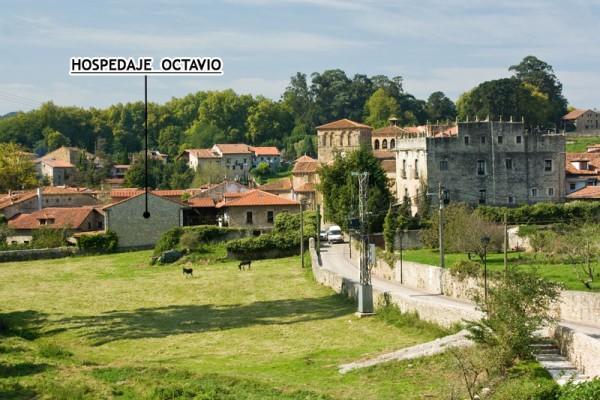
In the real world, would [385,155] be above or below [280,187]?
above

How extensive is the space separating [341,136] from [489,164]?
37866mm

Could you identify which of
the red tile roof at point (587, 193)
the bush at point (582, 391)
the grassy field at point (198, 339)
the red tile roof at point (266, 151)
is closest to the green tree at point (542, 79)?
the red tile roof at point (266, 151)

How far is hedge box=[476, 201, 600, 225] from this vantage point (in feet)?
218

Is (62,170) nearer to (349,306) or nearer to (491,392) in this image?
(349,306)

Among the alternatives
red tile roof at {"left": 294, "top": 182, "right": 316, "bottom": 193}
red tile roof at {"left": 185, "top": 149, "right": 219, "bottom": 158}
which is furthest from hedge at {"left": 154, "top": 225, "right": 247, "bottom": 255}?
red tile roof at {"left": 185, "top": 149, "right": 219, "bottom": 158}

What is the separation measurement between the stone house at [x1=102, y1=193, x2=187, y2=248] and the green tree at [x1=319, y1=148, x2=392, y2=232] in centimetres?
1227

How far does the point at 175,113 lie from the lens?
185875 mm

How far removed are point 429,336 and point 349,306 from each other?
374 inches

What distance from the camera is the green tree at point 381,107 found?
15325cm

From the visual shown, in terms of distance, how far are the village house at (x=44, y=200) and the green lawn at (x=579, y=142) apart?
201 feet

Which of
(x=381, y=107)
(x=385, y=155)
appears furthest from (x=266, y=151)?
(x=385, y=155)

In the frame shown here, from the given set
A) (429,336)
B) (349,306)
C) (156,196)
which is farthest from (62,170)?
(429,336)

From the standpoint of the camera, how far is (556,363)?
2641cm

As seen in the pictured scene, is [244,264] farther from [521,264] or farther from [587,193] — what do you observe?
[587,193]
